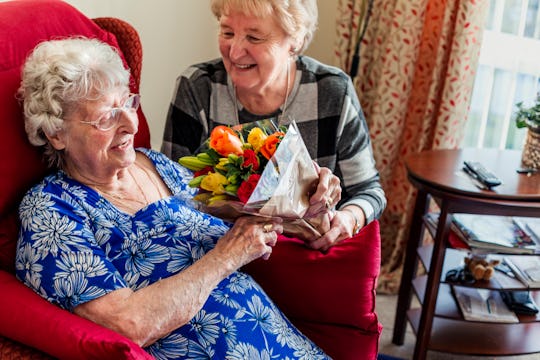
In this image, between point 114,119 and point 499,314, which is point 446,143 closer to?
point 499,314

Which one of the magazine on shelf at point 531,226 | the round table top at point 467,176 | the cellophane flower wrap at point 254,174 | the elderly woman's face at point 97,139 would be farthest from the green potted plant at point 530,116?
the elderly woman's face at point 97,139

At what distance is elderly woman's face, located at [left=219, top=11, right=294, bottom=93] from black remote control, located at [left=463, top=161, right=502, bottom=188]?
78 cm

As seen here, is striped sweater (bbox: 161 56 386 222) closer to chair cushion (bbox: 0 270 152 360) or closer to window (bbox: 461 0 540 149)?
chair cushion (bbox: 0 270 152 360)

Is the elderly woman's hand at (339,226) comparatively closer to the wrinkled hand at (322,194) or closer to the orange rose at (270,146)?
the wrinkled hand at (322,194)

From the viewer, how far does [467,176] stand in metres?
2.23

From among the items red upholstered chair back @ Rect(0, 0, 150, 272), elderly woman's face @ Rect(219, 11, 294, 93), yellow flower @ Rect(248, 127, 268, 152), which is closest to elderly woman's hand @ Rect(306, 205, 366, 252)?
yellow flower @ Rect(248, 127, 268, 152)

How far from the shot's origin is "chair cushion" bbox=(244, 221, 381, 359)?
65.4 inches

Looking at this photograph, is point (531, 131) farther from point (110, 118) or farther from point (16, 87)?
point (16, 87)

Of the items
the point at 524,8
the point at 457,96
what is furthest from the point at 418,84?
the point at 524,8

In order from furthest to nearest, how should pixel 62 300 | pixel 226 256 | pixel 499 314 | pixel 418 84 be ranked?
1. pixel 418 84
2. pixel 499 314
3. pixel 226 256
4. pixel 62 300

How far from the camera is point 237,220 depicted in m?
1.59

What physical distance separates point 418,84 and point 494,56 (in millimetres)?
329

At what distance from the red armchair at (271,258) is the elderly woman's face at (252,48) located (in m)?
0.28

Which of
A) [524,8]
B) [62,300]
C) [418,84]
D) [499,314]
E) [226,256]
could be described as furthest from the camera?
[418,84]
